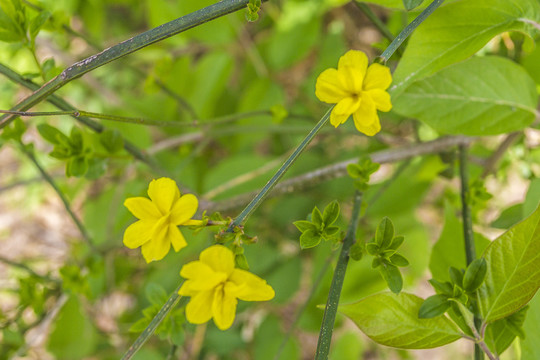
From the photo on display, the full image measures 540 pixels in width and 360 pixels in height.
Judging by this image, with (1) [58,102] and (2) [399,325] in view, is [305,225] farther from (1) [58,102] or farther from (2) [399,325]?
(1) [58,102]

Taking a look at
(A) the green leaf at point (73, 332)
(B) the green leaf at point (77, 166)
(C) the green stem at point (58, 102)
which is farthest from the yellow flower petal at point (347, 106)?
(A) the green leaf at point (73, 332)

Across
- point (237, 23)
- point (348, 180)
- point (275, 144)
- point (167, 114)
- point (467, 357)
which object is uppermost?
point (237, 23)

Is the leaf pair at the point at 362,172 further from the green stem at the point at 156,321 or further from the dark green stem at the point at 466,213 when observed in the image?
the green stem at the point at 156,321

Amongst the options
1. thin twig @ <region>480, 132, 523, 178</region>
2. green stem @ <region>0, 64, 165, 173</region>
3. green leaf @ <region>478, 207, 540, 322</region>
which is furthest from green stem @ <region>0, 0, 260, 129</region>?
thin twig @ <region>480, 132, 523, 178</region>

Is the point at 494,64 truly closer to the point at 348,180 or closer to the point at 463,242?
the point at 463,242

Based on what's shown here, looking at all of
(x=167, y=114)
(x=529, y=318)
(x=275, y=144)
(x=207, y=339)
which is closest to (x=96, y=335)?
(x=207, y=339)

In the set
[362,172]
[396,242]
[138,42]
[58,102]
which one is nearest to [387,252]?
[396,242]
